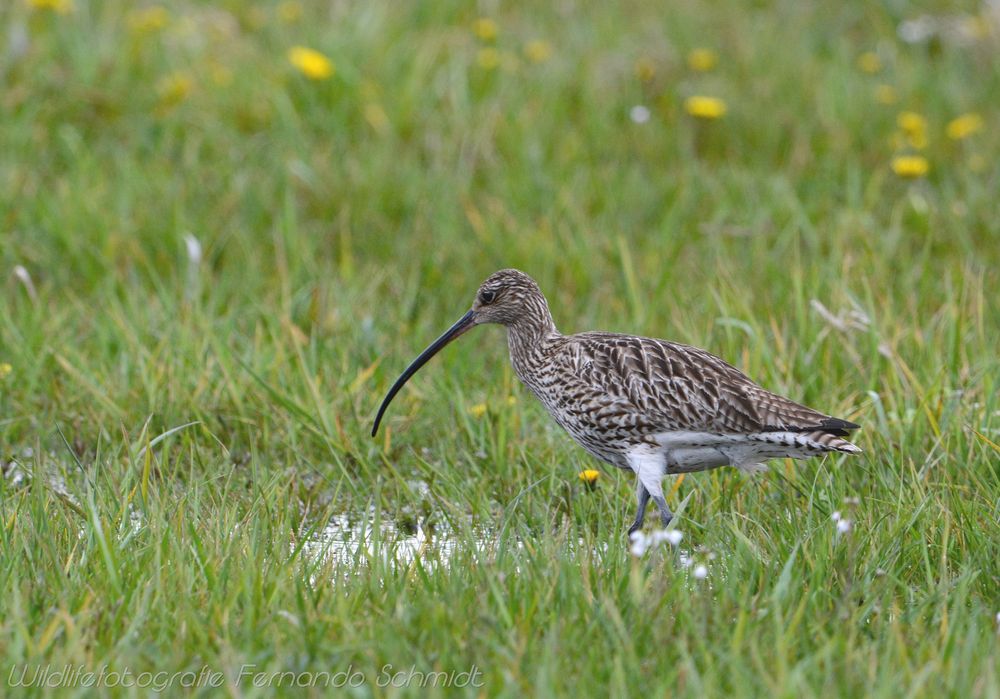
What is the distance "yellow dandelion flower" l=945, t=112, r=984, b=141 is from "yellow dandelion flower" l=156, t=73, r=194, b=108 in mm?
4504

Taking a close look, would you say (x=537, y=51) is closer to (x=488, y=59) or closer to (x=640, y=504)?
(x=488, y=59)

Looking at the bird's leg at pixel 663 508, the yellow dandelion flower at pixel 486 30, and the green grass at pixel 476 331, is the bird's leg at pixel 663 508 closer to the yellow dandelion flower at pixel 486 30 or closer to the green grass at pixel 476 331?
the green grass at pixel 476 331

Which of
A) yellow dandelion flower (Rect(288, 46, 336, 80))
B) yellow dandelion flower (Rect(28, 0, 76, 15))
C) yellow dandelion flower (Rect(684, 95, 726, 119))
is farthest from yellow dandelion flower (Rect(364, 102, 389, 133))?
yellow dandelion flower (Rect(28, 0, 76, 15))

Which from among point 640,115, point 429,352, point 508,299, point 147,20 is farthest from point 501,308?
point 147,20

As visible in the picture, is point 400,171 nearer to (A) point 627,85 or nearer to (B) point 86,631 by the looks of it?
(A) point 627,85

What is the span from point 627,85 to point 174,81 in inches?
109

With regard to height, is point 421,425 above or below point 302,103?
below

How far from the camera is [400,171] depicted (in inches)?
319

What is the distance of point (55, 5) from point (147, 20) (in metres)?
0.57

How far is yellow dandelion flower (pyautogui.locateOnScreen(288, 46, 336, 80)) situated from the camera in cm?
869

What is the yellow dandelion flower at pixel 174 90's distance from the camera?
28.1ft

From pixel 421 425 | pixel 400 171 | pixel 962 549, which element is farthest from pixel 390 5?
pixel 962 549

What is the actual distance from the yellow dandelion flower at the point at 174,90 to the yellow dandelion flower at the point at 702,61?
3.17 m

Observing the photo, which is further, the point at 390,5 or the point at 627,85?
the point at 390,5
